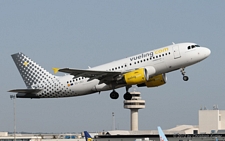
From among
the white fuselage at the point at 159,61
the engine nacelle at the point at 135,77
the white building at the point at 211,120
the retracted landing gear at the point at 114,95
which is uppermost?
the white fuselage at the point at 159,61

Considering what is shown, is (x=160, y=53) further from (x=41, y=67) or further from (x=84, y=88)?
(x=41, y=67)

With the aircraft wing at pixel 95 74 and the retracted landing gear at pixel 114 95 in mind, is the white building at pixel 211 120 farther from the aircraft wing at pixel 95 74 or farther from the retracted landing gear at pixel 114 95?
the aircraft wing at pixel 95 74

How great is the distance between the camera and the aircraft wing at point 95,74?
64.3 m

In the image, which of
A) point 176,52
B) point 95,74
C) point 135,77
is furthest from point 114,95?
point 176,52

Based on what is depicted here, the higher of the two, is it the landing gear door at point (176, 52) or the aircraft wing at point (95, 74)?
the landing gear door at point (176, 52)

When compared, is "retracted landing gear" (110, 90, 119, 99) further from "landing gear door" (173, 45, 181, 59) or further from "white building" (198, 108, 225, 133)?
"white building" (198, 108, 225, 133)

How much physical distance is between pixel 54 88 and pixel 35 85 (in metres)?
3.45

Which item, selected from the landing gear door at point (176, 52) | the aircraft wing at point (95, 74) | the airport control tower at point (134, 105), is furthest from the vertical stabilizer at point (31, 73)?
the airport control tower at point (134, 105)

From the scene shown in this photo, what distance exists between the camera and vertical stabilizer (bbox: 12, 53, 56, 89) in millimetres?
72375

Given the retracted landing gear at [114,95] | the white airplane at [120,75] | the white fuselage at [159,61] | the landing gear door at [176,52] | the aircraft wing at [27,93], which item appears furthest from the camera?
the aircraft wing at [27,93]

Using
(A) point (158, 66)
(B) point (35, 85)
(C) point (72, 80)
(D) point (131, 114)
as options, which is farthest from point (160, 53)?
(D) point (131, 114)

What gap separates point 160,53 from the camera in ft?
210

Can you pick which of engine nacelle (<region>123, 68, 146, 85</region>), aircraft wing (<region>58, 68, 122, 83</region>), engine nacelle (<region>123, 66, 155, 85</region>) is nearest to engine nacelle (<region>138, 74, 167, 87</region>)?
engine nacelle (<region>123, 66, 155, 85</region>)

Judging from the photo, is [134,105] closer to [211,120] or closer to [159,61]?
[211,120]
